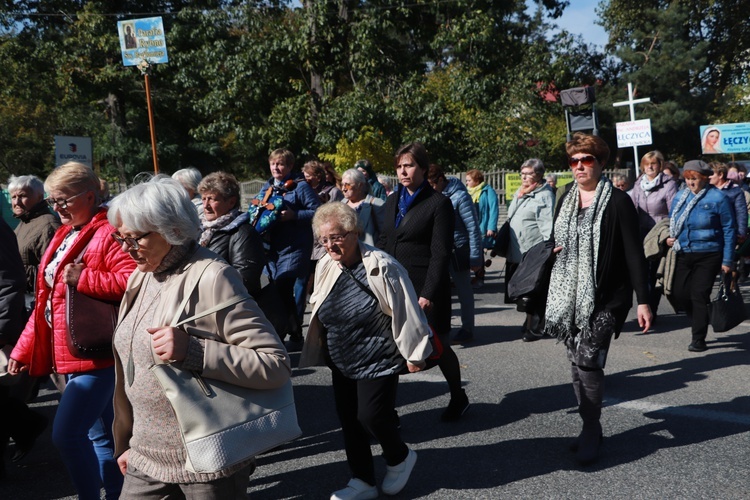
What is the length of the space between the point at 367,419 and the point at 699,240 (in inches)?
180

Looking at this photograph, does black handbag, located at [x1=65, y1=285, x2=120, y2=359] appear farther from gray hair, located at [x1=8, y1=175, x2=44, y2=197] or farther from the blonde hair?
gray hair, located at [x1=8, y1=175, x2=44, y2=197]

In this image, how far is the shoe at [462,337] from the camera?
742 centimetres

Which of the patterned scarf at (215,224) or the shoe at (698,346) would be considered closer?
the patterned scarf at (215,224)

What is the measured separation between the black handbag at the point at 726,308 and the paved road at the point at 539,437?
26 cm

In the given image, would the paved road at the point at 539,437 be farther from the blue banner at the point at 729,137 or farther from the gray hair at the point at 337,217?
the blue banner at the point at 729,137

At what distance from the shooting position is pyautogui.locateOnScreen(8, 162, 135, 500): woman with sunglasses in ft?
10.4

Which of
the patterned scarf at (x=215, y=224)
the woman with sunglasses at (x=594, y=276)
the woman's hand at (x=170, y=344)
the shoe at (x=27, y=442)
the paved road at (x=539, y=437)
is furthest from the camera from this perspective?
the patterned scarf at (x=215, y=224)

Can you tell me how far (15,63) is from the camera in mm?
26922

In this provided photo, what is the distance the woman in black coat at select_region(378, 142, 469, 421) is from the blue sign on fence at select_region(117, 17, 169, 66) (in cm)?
1160

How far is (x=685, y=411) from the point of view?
5.10 metres

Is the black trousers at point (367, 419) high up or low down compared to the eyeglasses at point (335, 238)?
down

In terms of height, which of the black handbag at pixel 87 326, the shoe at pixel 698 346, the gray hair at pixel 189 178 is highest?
the gray hair at pixel 189 178

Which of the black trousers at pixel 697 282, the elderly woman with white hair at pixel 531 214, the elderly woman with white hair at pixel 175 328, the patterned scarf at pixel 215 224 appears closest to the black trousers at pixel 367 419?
the elderly woman with white hair at pixel 175 328

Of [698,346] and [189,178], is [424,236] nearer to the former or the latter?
[189,178]
